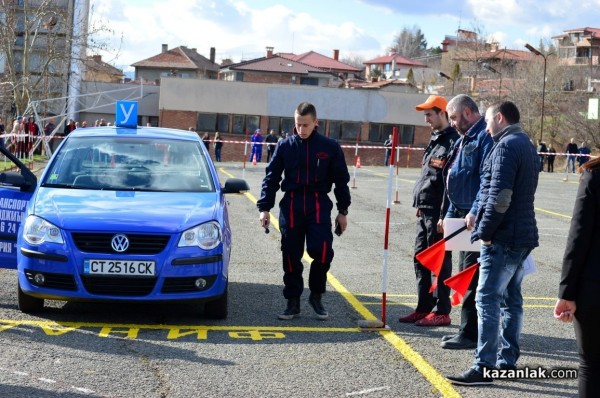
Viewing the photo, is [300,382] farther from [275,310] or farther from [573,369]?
[275,310]

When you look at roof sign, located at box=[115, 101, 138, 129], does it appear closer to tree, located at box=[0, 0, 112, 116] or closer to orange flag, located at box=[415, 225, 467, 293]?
orange flag, located at box=[415, 225, 467, 293]

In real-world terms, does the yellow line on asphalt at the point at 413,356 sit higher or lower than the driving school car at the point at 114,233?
lower

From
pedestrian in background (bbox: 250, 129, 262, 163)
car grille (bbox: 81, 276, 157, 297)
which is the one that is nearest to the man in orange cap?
car grille (bbox: 81, 276, 157, 297)

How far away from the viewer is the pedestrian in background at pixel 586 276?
15.0 ft

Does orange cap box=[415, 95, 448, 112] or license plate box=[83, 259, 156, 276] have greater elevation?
orange cap box=[415, 95, 448, 112]

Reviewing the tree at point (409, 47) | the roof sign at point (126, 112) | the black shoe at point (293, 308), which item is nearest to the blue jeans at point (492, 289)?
the black shoe at point (293, 308)

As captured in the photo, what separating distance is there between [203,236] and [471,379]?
8.92 feet

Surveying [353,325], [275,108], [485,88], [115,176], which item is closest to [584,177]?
[353,325]

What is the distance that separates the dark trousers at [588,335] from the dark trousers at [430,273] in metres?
3.54

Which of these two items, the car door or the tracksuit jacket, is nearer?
the tracksuit jacket

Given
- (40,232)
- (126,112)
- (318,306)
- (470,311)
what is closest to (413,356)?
(470,311)

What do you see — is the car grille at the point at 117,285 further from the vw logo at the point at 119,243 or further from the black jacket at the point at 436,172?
the black jacket at the point at 436,172

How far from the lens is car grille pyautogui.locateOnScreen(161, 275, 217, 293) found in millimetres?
7875

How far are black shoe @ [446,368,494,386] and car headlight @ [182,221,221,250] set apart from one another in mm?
2575
